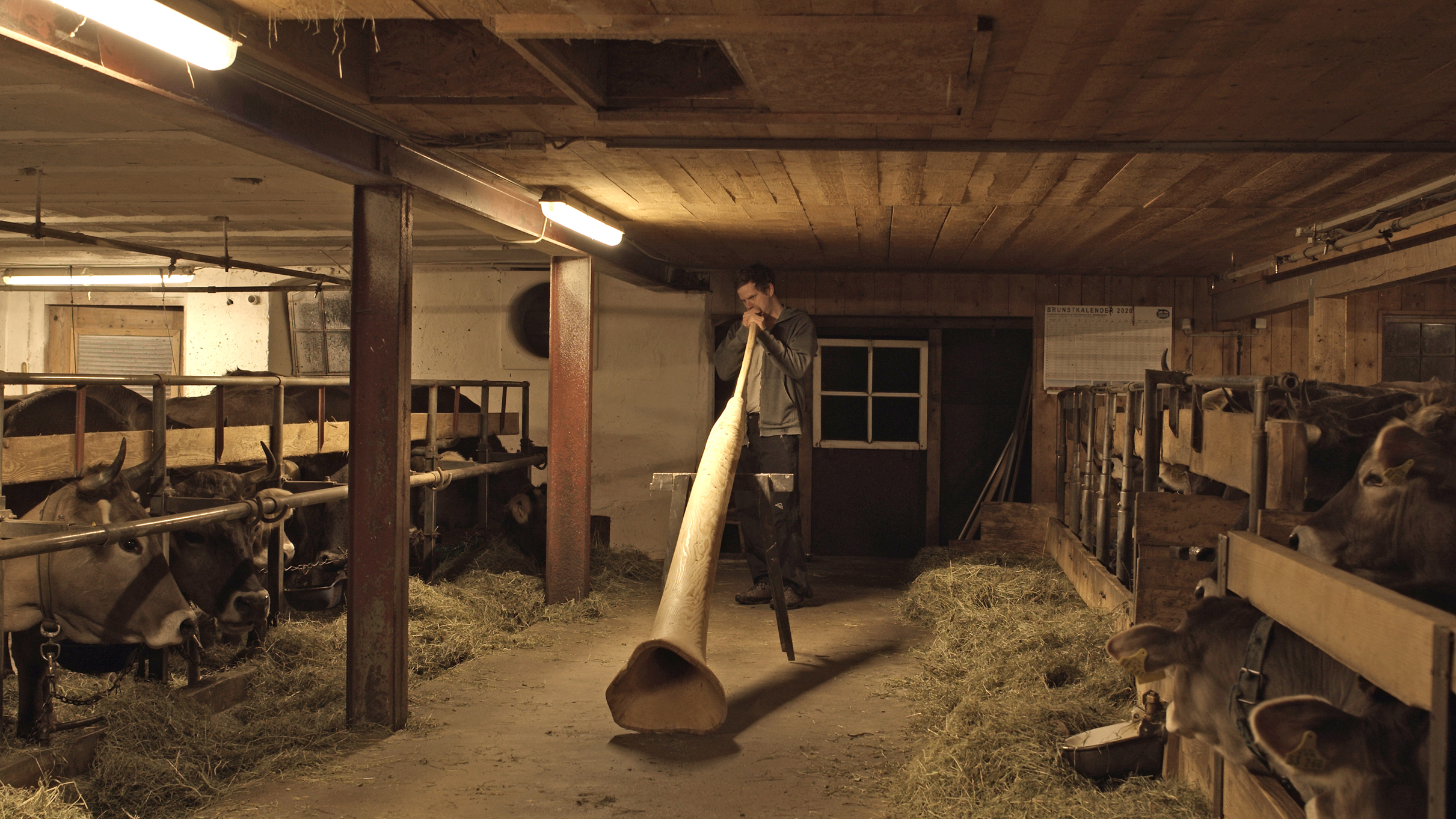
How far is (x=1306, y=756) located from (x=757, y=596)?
4324 millimetres

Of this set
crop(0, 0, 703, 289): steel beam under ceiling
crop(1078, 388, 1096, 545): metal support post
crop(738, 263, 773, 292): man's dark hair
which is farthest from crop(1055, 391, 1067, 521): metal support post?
crop(0, 0, 703, 289): steel beam under ceiling

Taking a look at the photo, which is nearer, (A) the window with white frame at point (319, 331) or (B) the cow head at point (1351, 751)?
(B) the cow head at point (1351, 751)

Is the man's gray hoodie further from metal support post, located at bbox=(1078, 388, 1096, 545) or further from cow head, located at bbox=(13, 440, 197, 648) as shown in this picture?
cow head, located at bbox=(13, 440, 197, 648)

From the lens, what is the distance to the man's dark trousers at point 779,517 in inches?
223

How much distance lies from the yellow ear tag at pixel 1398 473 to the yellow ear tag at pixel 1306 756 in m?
0.66

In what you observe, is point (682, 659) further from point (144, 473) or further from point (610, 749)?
point (144, 473)

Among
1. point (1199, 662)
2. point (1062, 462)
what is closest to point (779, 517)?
point (1062, 462)

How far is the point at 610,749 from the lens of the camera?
340cm

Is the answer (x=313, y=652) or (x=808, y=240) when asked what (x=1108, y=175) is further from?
(x=313, y=652)

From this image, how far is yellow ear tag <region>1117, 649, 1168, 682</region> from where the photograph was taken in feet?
7.49

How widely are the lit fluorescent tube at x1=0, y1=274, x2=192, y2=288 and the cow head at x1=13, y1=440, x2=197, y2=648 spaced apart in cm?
427

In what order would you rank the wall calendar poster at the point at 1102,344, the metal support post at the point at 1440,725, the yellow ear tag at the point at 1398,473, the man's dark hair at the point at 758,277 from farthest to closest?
the wall calendar poster at the point at 1102,344
the man's dark hair at the point at 758,277
the yellow ear tag at the point at 1398,473
the metal support post at the point at 1440,725

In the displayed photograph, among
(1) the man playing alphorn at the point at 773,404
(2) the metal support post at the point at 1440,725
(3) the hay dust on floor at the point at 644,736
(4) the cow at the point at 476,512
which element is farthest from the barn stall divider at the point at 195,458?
(2) the metal support post at the point at 1440,725

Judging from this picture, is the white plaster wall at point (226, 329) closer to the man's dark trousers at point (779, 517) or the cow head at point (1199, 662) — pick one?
the man's dark trousers at point (779, 517)
